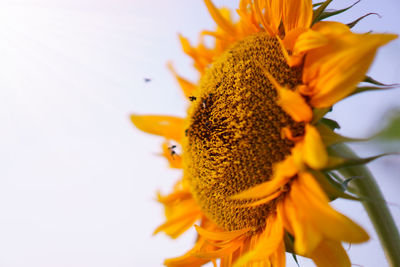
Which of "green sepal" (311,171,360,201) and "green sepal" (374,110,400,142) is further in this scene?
"green sepal" (311,171,360,201)

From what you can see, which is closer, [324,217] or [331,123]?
[324,217]

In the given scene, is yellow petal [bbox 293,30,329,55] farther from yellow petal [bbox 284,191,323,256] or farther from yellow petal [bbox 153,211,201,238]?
yellow petal [bbox 153,211,201,238]

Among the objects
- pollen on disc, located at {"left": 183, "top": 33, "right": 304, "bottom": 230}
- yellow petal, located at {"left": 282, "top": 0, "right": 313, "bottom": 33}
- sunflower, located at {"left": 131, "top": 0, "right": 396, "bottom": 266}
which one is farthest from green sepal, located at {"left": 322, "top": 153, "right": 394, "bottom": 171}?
yellow petal, located at {"left": 282, "top": 0, "right": 313, "bottom": 33}

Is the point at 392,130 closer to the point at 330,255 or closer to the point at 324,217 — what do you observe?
the point at 324,217

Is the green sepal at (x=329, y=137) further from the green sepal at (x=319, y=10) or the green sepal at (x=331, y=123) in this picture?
the green sepal at (x=319, y=10)

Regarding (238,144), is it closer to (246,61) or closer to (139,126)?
(246,61)

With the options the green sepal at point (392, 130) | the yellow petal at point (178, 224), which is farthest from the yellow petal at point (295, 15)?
the green sepal at point (392, 130)

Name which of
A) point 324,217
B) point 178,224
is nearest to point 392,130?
point 324,217
